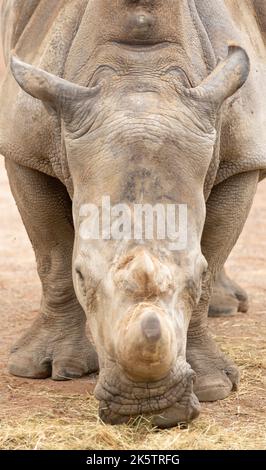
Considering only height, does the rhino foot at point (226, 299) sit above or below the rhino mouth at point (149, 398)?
below

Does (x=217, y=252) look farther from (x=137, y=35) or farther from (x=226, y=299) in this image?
(x=226, y=299)

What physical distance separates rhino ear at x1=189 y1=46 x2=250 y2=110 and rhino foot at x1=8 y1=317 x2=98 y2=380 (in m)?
1.72

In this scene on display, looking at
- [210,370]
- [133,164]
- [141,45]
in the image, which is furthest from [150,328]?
[210,370]

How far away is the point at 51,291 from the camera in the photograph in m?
6.77

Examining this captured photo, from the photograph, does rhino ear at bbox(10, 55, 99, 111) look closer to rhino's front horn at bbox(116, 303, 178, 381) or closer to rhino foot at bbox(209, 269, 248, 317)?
rhino's front horn at bbox(116, 303, 178, 381)

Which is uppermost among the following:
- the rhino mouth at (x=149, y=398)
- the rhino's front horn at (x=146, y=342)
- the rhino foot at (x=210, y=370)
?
the rhino's front horn at (x=146, y=342)

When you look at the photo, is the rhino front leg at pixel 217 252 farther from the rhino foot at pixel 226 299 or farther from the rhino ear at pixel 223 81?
the rhino foot at pixel 226 299

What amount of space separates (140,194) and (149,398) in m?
0.83

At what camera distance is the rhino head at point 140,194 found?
16.3 feet

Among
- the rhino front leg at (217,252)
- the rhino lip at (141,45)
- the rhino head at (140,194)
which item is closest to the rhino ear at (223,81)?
the rhino head at (140,194)

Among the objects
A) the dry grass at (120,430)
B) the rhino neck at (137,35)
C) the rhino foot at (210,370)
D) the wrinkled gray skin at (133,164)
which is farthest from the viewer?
the rhino foot at (210,370)

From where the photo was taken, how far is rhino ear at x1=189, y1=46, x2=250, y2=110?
221 inches

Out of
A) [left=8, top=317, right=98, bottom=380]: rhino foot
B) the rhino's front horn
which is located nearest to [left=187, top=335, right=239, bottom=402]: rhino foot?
[left=8, top=317, right=98, bottom=380]: rhino foot
